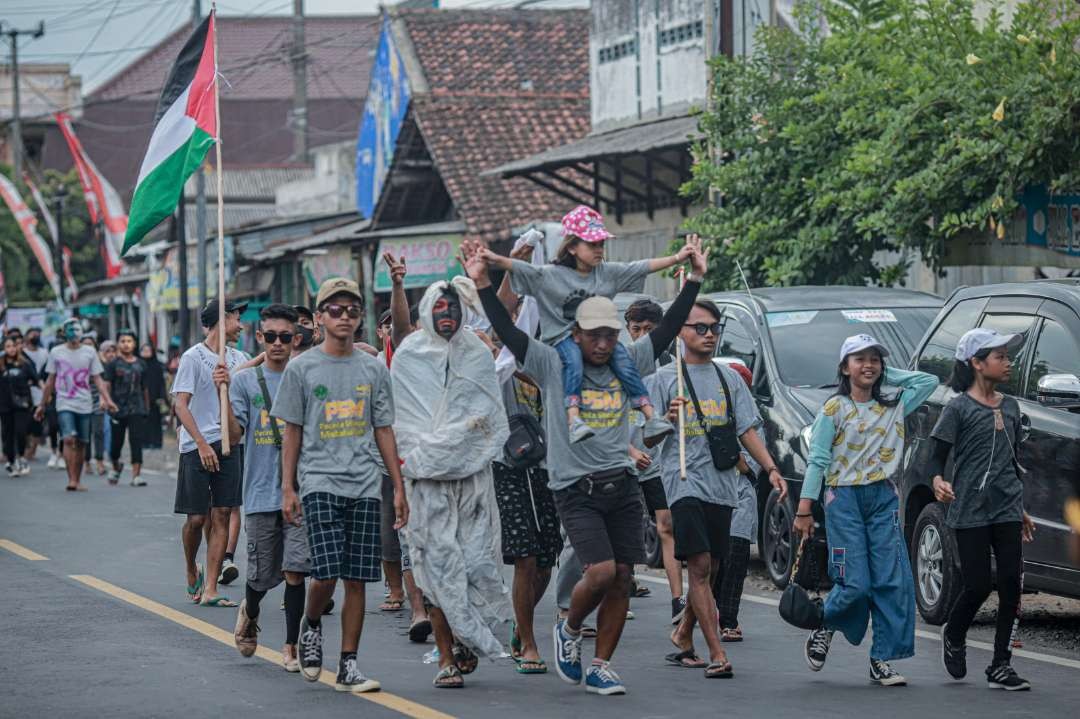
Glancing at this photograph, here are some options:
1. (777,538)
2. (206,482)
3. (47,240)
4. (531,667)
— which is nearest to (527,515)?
(531,667)

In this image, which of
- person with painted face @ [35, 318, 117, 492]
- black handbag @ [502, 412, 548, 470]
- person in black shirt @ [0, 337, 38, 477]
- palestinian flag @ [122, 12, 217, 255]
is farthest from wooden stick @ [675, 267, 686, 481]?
person in black shirt @ [0, 337, 38, 477]

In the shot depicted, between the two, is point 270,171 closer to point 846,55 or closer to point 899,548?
point 846,55

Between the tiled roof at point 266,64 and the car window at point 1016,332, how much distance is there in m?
67.1

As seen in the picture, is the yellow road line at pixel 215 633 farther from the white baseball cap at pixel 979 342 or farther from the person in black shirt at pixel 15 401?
the person in black shirt at pixel 15 401

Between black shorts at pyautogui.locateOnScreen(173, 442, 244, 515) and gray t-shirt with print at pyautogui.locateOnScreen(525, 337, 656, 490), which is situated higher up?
gray t-shirt with print at pyautogui.locateOnScreen(525, 337, 656, 490)

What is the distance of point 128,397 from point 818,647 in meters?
16.0

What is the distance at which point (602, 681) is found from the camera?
328 inches

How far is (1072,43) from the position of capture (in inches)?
573

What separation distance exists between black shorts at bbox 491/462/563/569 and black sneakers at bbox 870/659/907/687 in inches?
66.7

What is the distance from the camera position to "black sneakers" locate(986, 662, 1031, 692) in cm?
844

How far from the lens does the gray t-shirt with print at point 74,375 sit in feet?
74.7

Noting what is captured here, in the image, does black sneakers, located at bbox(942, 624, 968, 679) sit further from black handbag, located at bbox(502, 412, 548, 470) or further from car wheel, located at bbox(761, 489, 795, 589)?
car wheel, located at bbox(761, 489, 795, 589)

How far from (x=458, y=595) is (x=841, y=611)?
72.0 inches

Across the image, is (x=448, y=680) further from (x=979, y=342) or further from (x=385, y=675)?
(x=979, y=342)
